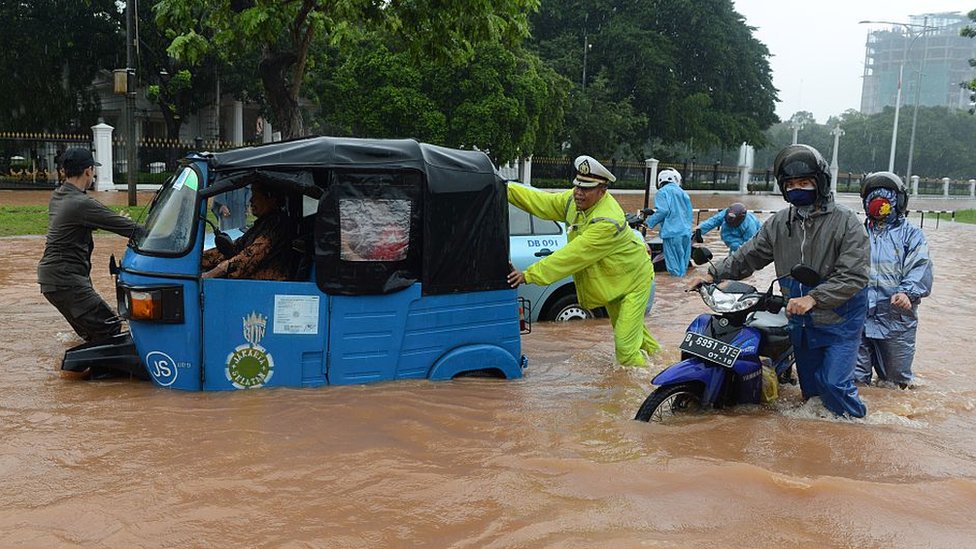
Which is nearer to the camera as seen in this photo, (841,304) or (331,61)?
(841,304)

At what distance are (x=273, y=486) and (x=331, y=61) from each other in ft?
90.1

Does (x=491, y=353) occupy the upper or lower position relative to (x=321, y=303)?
lower

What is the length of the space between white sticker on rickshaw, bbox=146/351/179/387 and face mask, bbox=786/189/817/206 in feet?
12.9

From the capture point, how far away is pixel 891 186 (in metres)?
6.21

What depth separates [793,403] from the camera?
18.9ft

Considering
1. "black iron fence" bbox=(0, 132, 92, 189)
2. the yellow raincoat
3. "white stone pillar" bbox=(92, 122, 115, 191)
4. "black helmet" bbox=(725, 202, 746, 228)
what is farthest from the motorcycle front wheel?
"black iron fence" bbox=(0, 132, 92, 189)

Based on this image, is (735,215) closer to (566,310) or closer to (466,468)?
(566,310)

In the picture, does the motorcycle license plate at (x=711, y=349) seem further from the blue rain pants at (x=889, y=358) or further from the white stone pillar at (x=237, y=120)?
the white stone pillar at (x=237, y=120)

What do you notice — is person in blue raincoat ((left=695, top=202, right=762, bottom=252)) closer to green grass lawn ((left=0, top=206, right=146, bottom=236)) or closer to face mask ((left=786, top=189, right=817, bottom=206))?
face mask ((left=786, top=189, right=817, bottom=206))

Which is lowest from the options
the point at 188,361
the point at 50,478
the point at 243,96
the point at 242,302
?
the point at 50,478

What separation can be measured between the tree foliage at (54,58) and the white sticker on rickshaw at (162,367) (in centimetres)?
2742

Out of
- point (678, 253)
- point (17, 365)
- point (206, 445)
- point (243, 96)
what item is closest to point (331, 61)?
point (243, 96)

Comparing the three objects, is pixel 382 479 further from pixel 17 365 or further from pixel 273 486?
pixel 17 365

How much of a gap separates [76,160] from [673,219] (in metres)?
8.11
